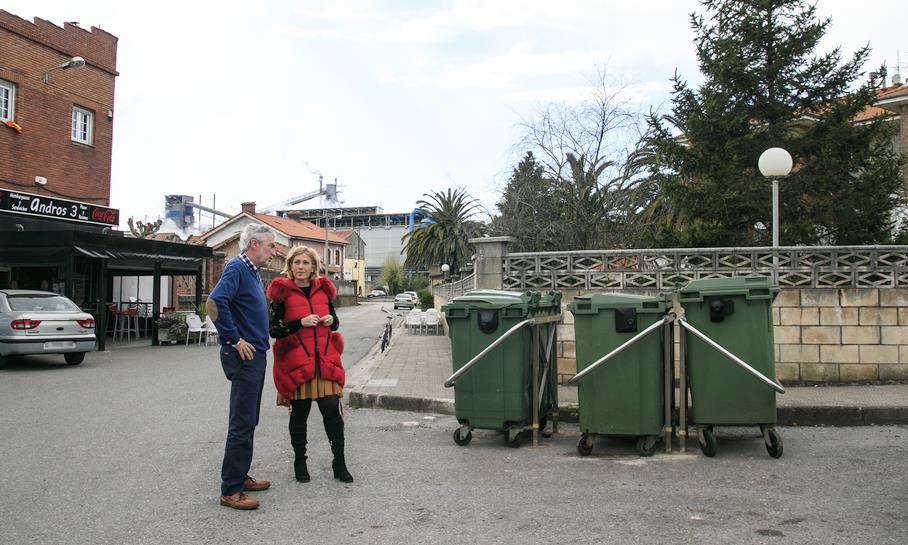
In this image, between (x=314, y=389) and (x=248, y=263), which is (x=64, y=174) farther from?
(x=314, y=389)

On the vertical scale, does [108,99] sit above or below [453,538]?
above

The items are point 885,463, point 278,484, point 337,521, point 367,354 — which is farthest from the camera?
point 367,354

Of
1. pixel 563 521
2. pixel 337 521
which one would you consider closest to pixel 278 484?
pixel 337 521

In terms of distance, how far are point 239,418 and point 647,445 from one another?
3.40 metres

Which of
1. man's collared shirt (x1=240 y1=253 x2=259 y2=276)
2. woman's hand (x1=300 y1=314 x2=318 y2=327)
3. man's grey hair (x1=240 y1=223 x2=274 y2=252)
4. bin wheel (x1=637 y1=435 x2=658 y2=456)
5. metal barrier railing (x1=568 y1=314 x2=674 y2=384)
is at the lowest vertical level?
bin wheel (x1=637 y1=435 x2=658 y2=456)

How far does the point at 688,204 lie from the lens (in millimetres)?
14586

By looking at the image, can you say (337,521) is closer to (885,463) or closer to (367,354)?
(885,463)

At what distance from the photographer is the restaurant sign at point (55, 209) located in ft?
65.8

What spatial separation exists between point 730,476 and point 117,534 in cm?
422

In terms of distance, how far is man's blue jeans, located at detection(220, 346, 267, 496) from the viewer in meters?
4.86

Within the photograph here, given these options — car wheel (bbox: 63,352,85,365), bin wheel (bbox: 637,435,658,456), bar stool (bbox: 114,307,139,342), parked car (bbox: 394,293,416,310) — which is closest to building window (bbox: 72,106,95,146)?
bar stool (bbox: 114,307,139,342)

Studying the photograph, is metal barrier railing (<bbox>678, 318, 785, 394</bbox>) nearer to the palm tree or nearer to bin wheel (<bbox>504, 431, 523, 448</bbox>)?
bin wheel (<bbox>504, 431, 523, 448</bbox>)

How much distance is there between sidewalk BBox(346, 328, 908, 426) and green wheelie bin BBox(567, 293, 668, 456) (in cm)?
162

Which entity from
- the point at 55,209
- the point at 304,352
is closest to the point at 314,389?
the point at 304,352
